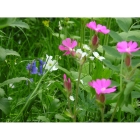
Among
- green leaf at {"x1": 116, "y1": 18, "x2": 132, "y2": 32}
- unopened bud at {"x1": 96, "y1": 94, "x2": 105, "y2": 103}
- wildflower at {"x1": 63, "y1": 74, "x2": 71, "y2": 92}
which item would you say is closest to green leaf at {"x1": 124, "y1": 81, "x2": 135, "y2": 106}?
unopened bud at {"x1": 96, "y1": 94, "x2": 105, "y2": 103}

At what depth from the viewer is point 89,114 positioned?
5.05ft

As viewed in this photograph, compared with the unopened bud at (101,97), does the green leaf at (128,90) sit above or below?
above

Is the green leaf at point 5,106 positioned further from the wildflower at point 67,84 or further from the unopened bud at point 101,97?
the unopened bud at point 101,97

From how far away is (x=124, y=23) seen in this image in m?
1.55

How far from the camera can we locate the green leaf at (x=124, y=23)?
1.52m

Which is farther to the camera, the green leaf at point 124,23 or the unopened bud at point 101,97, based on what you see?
the green leaf at point 124,23

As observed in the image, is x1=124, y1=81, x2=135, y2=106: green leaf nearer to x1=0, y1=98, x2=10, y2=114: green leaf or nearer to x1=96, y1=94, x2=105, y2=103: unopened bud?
x1=96, y1=94, x2=105, y2=103: unopened bud

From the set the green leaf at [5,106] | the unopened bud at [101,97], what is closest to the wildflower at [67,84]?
the unopened bud at [101,97]

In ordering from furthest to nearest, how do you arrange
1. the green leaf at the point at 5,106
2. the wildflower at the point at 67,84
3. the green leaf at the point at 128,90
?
the green leaf at the point at 5,106
the wildflower at the point at 67,84
the green leaf at the point at 128,90

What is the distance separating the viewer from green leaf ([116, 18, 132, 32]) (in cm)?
152

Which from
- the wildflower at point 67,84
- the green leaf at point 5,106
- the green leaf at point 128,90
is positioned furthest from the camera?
the green leaf at point 5,106

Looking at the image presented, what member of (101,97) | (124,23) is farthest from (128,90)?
(124,23)

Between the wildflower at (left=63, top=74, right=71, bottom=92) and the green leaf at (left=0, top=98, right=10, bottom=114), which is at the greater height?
the wildflower at (left=63, top=74, right=71, bottom=92)
